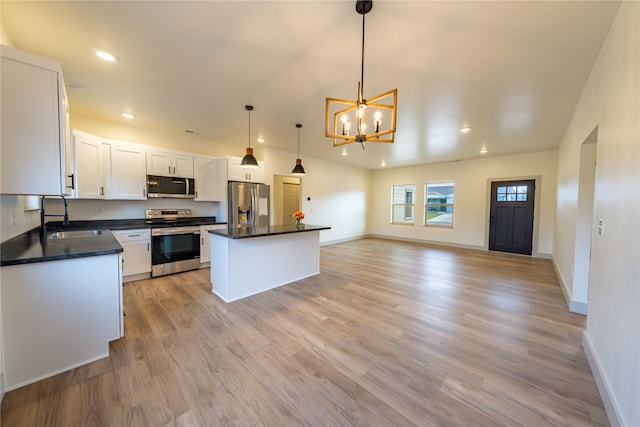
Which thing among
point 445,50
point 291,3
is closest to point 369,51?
point 445,50

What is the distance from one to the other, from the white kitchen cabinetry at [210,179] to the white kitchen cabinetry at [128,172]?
2.91ft

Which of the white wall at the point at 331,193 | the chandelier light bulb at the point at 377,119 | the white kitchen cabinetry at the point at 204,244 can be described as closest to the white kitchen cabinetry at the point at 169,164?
the white kitchen cabinetry at the point at 204,244

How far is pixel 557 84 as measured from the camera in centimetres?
269

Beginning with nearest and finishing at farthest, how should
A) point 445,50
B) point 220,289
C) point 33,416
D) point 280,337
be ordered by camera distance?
1. point 33,416
2. point 445,50
3. point 280,337
4. point 220,289

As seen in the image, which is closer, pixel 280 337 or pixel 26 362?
pixel 26 362

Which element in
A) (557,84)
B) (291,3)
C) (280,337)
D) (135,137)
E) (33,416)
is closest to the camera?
(33,416)

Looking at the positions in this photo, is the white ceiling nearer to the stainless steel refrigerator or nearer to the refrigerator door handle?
the stainless steel refrigerator

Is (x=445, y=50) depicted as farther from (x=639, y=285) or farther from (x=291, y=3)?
(x=639, y=285)

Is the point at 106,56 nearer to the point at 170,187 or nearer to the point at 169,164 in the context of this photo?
the point at 169,164

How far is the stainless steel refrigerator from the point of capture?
4890mm

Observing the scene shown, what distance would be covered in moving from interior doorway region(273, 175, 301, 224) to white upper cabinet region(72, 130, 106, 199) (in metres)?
3.37

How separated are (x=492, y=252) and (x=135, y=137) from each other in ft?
29.4

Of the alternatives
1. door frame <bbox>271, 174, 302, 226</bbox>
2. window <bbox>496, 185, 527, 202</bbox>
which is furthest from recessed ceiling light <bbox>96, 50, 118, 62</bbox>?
window <bbox>496, 185, 527, 202</bbox>

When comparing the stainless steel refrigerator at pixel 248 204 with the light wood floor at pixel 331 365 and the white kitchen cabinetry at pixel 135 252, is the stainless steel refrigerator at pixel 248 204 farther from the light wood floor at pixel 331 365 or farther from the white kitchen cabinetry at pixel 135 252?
the light wood floor at pixel 331 365
